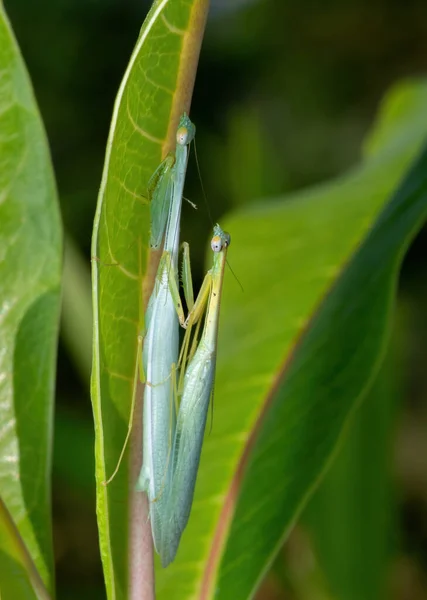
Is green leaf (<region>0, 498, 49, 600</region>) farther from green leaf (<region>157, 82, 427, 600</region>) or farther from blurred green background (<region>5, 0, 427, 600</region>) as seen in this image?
blurred green background (<region>5, 0, 427, 600</region>)

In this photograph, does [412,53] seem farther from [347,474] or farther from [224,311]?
[224,311]

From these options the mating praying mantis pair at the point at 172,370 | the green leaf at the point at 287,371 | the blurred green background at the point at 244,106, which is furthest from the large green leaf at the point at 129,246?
the blurred green background at the point at 244,106

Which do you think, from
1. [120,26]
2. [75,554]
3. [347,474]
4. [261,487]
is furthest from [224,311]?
[120,26]

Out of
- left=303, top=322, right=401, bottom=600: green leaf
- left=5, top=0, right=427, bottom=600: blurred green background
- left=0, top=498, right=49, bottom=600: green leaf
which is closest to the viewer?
left=0, top=498, right=49, bottom=600: green leaf

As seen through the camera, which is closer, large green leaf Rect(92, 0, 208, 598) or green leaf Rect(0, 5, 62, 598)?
large green leaf Rect(92, 0, 208, 598)

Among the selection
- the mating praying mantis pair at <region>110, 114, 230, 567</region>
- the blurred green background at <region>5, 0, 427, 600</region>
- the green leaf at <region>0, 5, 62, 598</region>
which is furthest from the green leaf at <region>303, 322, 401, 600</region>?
the green leaf at <region>0, 5, 62, 598</region>

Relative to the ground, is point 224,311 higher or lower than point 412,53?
lower

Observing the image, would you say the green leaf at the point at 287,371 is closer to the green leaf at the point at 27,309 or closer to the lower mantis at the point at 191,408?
the lower mantis at the point at 191,408

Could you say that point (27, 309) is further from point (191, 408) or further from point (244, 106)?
point (244, 106)

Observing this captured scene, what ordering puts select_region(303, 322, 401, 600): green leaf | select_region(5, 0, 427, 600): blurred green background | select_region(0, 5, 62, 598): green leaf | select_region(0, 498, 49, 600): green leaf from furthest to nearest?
1. select_region(5, 0, 427, 600): blurred green background
2. select_region(303, 322, 401, 600): green leaf
3. select_region(0, 5, 62, 598): green leaf
4. select_region(0, 498, 49, 600): green leaf
